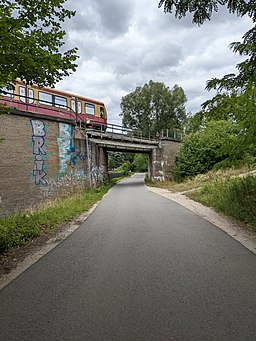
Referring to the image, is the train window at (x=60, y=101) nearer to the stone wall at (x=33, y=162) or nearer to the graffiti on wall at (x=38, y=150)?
the stone wall at (x=33, y=162)

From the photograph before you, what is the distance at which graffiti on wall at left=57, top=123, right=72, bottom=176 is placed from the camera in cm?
1519

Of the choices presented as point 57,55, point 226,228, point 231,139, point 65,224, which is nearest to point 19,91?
point 65,224

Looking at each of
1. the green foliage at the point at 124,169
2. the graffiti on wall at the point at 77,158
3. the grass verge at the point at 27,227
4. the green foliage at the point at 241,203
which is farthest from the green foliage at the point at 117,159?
the grass verge at the point at 27,227

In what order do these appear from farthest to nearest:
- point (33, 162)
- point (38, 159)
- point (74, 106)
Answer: point (74, 106)
point (38, 159)
point (33, 162)

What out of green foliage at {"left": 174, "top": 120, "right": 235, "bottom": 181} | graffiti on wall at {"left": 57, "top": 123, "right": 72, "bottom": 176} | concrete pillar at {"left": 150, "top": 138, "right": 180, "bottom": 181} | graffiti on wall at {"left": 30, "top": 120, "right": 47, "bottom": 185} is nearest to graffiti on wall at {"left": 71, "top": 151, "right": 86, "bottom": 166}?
graffiti on wall at {"left": 57, "top": 123, "right": 72, "bottom": 176}

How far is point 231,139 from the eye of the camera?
21.0 ft

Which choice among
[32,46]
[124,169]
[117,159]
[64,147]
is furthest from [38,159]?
[117,159]

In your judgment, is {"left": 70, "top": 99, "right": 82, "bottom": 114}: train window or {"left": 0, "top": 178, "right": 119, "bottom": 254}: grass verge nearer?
{"left": 0, "top": 178, "right": 119, "bottom": 254}: grass verge

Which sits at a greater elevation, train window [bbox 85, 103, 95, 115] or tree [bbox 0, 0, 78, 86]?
train window [bbox 85, 103, 95, 115]

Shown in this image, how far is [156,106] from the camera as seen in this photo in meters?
46.4

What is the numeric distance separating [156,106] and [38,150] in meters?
36.5

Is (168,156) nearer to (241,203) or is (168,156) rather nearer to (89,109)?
(89,109)

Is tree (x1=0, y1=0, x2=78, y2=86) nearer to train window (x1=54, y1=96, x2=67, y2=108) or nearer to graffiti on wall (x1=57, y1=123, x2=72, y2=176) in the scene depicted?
graffiti on wall (x1=57, y1=123, x2=72, y2=176)

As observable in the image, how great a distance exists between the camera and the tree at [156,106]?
45.6 metres
